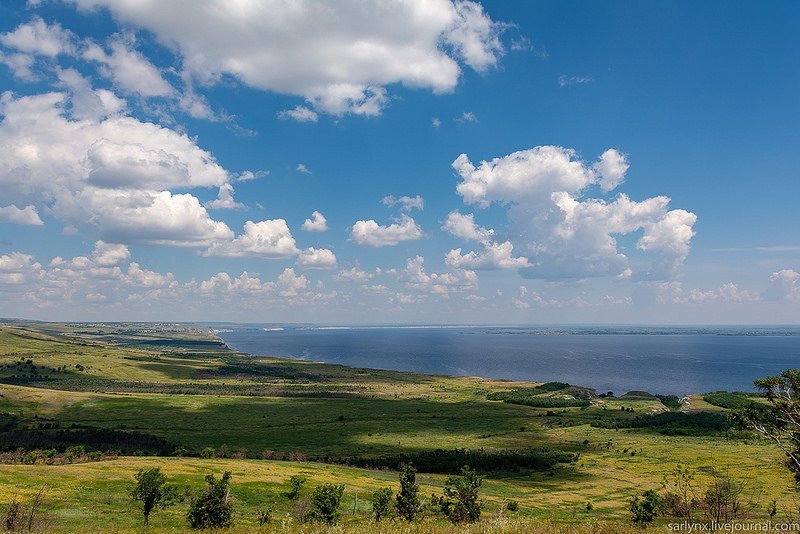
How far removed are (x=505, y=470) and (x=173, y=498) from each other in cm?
6202

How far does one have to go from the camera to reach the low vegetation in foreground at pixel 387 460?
134ft

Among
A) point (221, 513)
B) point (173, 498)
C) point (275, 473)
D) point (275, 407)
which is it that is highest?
point (221, 513)

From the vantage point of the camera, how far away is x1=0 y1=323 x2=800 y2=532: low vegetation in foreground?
40781mm

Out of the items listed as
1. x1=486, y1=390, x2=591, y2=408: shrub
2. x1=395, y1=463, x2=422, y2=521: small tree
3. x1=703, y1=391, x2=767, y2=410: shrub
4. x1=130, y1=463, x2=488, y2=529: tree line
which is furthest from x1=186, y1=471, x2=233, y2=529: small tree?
x1=703, y1=391, x2=767, y2=410: shrub

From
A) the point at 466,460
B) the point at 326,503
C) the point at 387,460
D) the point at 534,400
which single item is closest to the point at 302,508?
the point at 326,503

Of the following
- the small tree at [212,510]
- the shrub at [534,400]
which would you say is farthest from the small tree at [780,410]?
the shrub at [534,400]

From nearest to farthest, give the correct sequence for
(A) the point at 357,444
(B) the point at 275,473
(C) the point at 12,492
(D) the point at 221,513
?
(D) the point at 221,513 < (C) the point at 12,492 < (B) the point at 275,473 < (A) the point at 357,444

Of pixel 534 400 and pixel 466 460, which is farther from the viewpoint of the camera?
pixel 534 400

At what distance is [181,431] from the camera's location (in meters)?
121

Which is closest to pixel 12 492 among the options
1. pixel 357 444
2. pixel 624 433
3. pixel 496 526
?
pixel 496 526

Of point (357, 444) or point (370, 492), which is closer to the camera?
point (370, 492)

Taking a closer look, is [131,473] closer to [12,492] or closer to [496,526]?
[12,492]

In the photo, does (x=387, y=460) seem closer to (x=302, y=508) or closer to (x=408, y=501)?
(x=302, y=508)

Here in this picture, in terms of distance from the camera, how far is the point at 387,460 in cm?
9531
